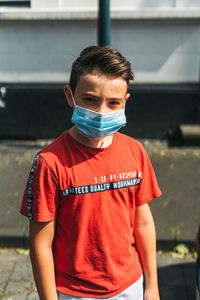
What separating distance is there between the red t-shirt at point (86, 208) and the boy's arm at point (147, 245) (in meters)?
0.10

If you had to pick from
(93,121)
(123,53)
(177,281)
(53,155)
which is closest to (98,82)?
(93,121)

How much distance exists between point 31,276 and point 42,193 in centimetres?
233

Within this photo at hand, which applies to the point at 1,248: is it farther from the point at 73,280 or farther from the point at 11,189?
the point at 73,280

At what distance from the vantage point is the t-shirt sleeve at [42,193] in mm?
1662

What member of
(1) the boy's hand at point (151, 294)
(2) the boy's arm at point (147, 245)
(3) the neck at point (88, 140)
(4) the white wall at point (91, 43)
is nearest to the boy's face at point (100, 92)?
(3) the neck at point (88, 140)

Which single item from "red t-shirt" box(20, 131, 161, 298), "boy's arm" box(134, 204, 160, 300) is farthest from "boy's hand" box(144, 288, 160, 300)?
"red t-shirt" box(20, 131, 161, 298)

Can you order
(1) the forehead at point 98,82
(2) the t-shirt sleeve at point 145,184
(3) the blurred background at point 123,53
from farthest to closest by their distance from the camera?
(3) the blurred background at point 123,53, (2) the t-shirt sleeve at point 145,184, (1) the forehead at point 98,82

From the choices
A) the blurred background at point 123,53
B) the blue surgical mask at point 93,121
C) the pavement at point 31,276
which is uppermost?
the blue surgical mask at point 93,121

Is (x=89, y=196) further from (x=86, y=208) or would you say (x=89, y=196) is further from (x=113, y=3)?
(x=113, y=3)

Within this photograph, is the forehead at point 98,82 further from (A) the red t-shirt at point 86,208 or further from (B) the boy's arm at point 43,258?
(B) the boy's arm at point 43,258

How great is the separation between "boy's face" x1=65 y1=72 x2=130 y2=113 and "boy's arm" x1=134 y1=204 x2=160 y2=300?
1.79ft

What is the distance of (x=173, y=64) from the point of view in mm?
6629

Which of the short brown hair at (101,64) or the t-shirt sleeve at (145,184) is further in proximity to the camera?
the t-shirt sleeve at (145,184)

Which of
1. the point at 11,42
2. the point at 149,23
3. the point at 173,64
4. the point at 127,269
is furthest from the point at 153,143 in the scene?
the point at 127,269
